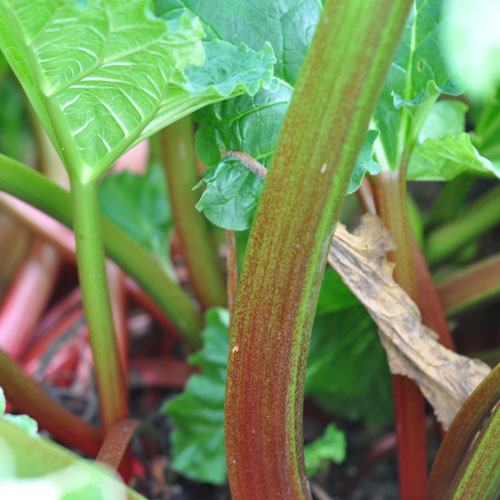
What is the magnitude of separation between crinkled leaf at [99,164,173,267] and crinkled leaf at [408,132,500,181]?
0.52 meters

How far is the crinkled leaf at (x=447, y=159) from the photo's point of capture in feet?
1.91

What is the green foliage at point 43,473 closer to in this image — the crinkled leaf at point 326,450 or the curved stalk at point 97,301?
the curved stalk at point 97,301

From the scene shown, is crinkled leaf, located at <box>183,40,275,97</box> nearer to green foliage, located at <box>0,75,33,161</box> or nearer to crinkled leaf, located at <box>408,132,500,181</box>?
crinkled leaf, located at <box>408,132,500,181</box>

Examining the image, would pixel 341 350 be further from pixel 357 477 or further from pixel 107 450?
pixel 107 450

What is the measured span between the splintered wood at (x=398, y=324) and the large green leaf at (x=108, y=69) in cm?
19

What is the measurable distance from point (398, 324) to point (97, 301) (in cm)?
30

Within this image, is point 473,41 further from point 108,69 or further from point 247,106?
point 108,69

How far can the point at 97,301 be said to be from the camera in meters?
0.64

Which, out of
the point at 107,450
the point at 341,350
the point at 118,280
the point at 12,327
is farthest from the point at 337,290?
the point at 12,327

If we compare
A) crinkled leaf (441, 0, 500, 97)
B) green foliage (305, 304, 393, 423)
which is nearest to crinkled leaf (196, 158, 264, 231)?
crinkled leaf (441, 0, 500, 97)

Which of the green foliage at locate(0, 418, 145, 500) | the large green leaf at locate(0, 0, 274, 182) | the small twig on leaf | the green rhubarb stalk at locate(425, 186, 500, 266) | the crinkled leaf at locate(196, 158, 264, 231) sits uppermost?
the large green leaf at locate(0, 0, 274, 182)

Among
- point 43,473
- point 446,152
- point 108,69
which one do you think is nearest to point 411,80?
point 446,152

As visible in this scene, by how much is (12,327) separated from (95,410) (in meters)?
0.22

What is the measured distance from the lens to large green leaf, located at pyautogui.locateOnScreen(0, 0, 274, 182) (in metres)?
0.49
